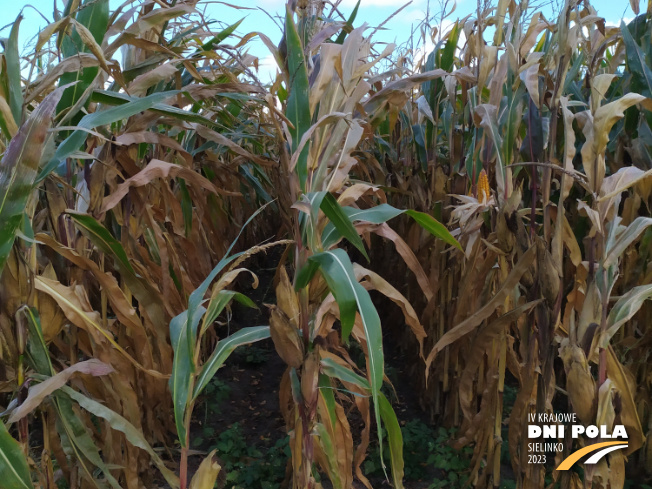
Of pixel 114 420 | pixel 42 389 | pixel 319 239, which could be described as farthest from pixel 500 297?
pixel 42 389

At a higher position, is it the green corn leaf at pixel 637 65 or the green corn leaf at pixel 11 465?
the green corn leaf at pixel 637 65

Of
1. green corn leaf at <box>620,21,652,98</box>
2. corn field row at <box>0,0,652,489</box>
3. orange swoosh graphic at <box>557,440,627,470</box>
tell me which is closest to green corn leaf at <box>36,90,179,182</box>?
corn field row at <box>0,0,652,489</box>

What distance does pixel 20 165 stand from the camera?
2.78 feet

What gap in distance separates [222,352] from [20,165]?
21.0 inches

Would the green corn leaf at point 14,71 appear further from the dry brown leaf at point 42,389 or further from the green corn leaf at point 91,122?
the dry brown leaf at point 42,389

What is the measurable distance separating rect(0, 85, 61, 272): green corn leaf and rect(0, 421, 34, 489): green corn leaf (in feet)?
1.23

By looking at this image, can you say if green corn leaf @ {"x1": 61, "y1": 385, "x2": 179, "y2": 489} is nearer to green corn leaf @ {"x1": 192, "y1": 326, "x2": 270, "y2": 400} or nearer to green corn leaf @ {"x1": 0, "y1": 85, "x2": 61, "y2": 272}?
green corn leaf @ {"x1": 192, "y1": 326, "x2": 270, "y2": 400}

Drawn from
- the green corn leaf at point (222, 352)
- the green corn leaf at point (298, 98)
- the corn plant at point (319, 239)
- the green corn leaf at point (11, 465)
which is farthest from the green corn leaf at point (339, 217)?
the green corn leaf at point (11, 465)

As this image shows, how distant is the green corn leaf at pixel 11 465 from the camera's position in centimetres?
91

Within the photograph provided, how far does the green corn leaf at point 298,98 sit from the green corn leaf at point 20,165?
1.66ft

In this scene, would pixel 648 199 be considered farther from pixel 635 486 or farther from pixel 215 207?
pixel 215 207

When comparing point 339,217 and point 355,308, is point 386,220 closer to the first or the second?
point 339,217

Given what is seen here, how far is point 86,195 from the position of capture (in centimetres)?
136

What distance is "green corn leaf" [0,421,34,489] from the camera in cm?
91
